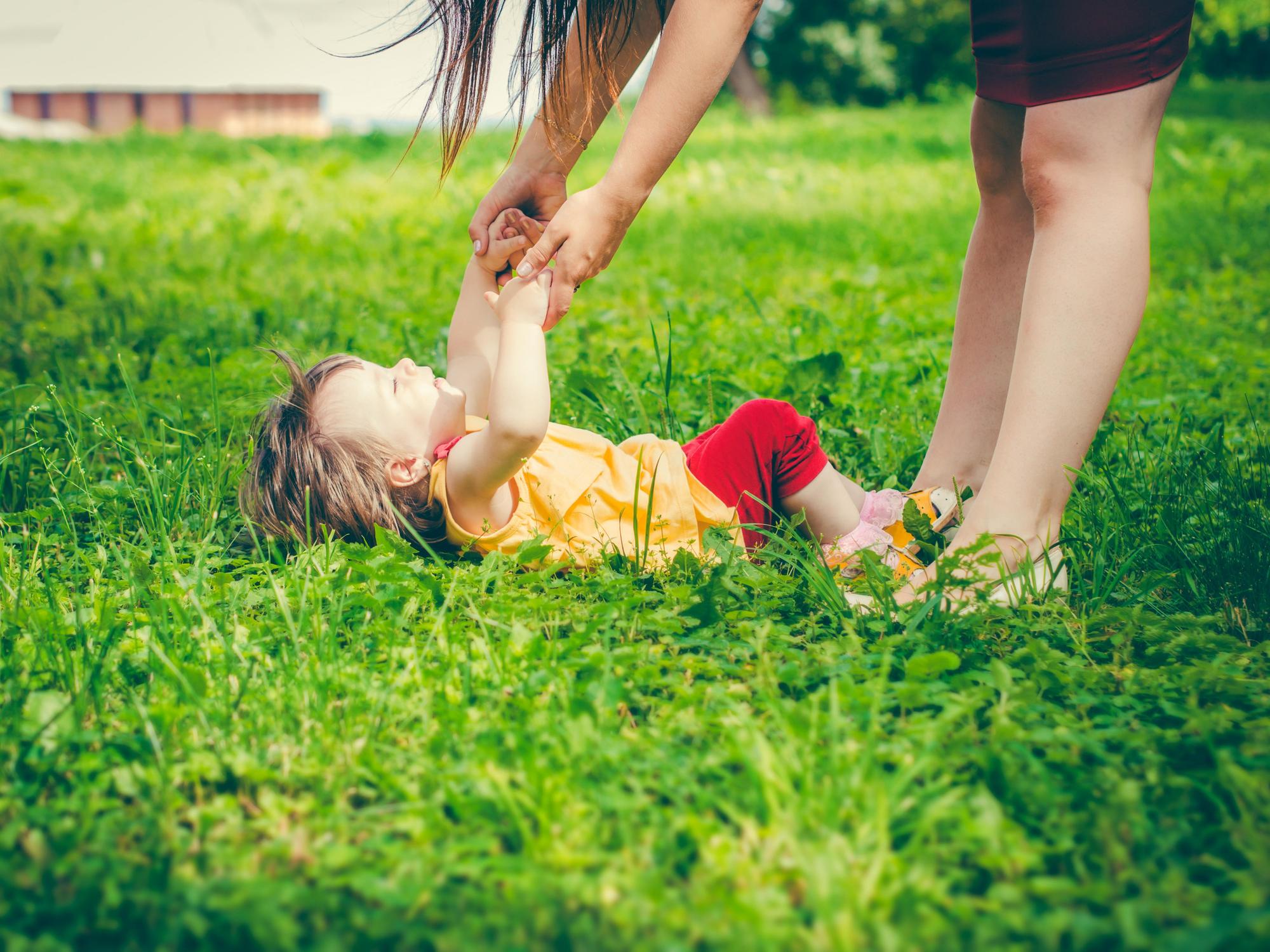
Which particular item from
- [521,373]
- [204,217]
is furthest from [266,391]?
[204,217]

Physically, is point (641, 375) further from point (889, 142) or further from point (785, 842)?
point (889, 142)

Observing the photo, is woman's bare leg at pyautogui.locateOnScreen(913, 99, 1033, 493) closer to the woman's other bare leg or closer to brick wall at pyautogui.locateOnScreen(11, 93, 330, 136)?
the woman's other bare leg

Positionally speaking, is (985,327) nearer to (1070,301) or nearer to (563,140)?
(1070,301)

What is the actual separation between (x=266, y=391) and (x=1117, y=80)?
230 cm

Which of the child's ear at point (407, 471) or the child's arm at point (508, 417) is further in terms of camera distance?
the child's ear at point (407, 471)

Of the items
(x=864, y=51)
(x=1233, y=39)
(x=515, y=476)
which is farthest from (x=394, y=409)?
(x=864, y=51)

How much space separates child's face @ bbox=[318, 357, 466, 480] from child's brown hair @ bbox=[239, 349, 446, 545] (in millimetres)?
31

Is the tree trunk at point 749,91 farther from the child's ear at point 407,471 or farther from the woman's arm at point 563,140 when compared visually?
the child's ear at point 407,471

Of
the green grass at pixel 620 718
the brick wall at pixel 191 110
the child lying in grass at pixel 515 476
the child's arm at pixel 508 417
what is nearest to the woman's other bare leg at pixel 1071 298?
the green grass at pixel 620 718

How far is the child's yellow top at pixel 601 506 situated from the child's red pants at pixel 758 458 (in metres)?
0.05

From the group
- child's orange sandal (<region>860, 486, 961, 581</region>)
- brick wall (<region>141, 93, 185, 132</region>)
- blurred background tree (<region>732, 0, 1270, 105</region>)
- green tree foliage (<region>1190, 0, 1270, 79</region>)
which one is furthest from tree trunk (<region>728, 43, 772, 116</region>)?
child's orange sandal (<region>860, 486, 961, 581</region>)

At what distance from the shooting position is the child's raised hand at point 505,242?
2.33 m

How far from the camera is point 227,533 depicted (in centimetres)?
232

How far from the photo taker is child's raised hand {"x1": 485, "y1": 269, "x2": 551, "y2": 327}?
2.12 metres
